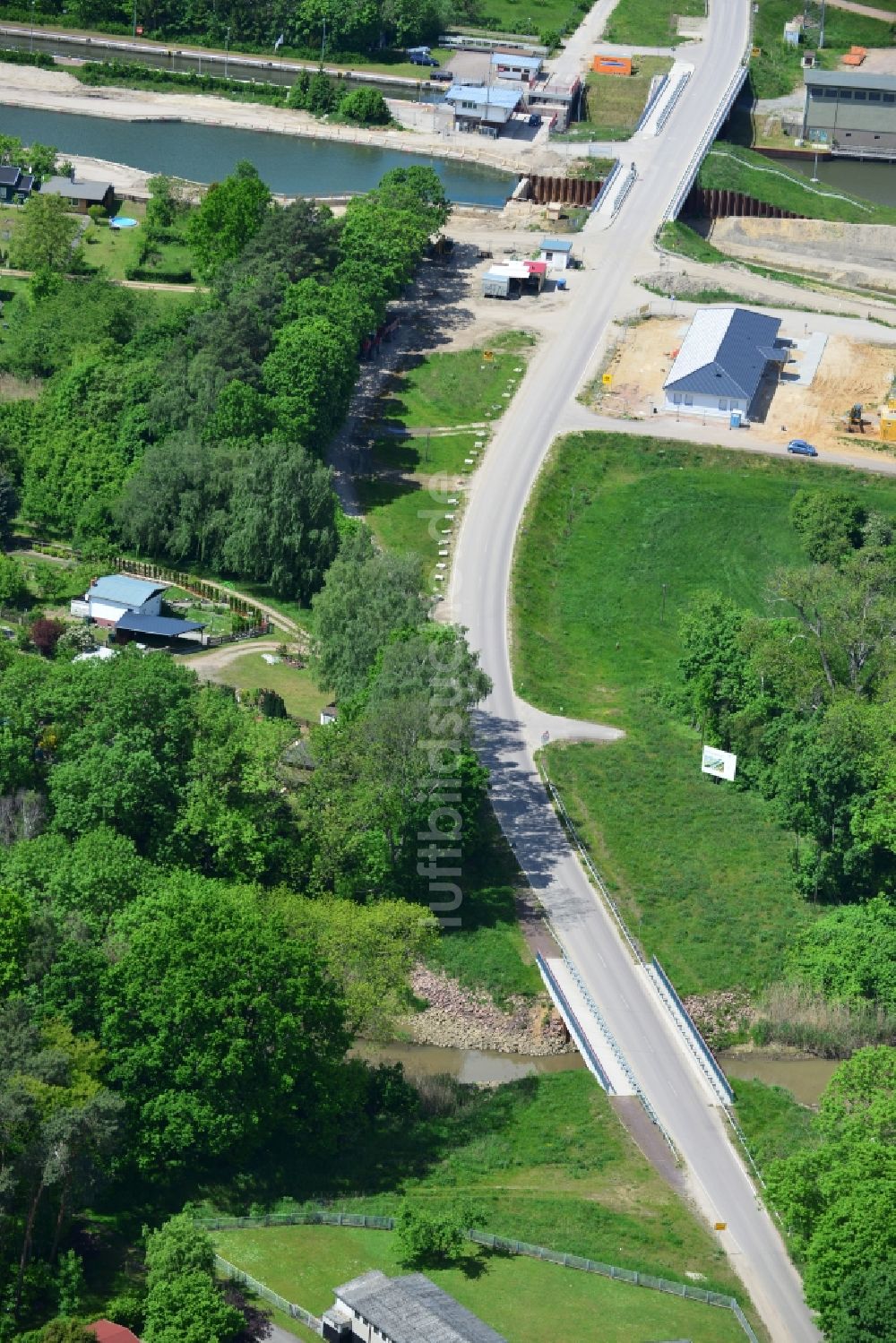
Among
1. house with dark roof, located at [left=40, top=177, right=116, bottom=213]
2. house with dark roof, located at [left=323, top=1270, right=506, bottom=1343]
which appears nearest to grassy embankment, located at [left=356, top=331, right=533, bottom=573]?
house with dark roof, located at [left=40, top=177, right=116, bottom=213]

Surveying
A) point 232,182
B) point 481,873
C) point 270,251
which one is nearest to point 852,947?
point 481,873

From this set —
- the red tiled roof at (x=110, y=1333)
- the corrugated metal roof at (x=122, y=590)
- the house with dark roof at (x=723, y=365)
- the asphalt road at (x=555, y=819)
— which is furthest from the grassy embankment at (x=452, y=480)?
the red tiled roof at (x=110, y=1333)

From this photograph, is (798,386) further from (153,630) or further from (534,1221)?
(534,1221)

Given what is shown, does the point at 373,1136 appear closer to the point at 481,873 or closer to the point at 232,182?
the point at 481,873

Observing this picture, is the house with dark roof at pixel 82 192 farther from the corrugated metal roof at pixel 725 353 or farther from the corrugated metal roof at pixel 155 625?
the corrugated metal roof at pixel 155 625

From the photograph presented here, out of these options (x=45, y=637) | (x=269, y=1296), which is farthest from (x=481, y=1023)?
(x=45, y=637)
